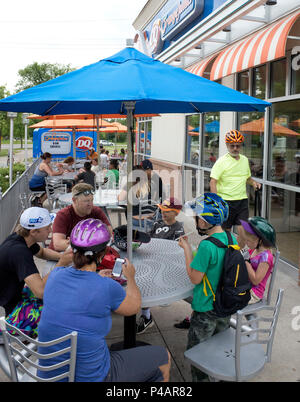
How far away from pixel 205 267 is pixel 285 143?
4052mm

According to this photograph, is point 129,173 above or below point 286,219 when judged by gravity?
above

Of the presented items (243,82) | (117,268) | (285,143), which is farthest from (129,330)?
(243,82)

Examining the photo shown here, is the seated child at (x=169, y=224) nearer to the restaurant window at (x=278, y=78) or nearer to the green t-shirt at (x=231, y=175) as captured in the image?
the green t-shirt at (x=231, y=175)

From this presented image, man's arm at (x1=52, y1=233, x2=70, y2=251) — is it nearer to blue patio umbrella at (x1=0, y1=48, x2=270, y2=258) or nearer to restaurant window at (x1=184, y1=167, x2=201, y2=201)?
blue patio umbrella at (x1=0, y1=48, x2=270, y2=258)

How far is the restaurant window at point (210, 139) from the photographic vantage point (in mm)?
8219

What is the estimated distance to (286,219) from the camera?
686 centimetres

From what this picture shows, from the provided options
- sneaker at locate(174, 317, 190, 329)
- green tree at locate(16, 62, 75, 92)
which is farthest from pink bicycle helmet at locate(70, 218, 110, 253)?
green tree at locate(16, 62, 75, 92)

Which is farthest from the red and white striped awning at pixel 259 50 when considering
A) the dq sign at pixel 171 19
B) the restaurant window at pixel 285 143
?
the dq sign at pixel 171 19

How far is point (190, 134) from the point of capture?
10.3 metres

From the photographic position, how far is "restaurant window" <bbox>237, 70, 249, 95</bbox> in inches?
266

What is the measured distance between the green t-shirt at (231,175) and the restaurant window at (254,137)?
4.34 ft

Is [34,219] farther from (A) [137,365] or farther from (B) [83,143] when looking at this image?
(B) [83,143]

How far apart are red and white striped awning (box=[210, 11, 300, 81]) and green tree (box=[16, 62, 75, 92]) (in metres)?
57.2
